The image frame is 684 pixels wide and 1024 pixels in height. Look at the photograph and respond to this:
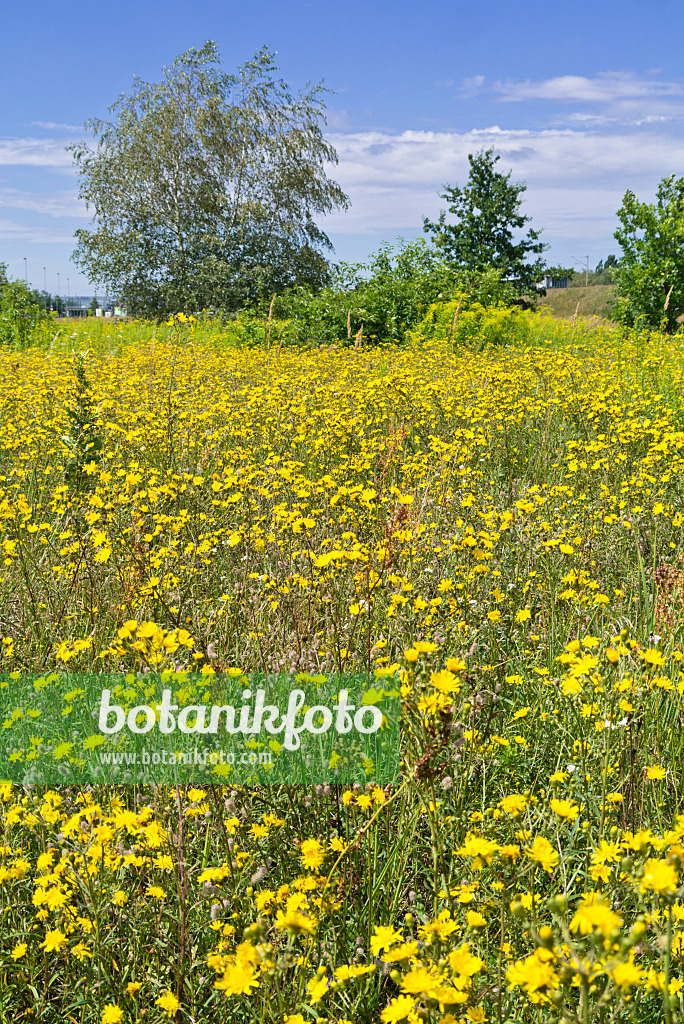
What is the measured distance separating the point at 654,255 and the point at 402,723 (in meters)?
20.7

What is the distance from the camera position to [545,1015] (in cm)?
134

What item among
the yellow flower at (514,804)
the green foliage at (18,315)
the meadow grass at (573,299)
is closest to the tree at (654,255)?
the green foliage at (18,315)

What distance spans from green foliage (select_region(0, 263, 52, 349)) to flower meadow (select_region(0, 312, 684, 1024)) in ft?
34.9

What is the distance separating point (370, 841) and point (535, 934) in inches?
35.6

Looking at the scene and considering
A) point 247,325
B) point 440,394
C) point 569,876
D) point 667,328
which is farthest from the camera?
point 667,328

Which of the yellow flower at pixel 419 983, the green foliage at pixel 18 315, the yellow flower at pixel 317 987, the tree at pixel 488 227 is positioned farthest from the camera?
the tree at pixel 488 227

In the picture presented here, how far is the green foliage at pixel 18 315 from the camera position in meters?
15.4

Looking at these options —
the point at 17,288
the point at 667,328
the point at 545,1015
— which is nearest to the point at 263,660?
the point at 545,1015

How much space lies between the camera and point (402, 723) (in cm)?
179

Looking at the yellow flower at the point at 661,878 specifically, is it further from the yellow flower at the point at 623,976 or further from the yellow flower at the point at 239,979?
the yellow flower at the point at 239,979

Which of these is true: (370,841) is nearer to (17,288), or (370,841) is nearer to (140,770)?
(140,770)

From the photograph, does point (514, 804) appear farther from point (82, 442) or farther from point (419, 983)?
point (82, 442)

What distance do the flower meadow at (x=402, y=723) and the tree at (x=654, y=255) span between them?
1522cm

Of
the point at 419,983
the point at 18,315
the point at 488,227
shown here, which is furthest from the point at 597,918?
the point at 488,227
